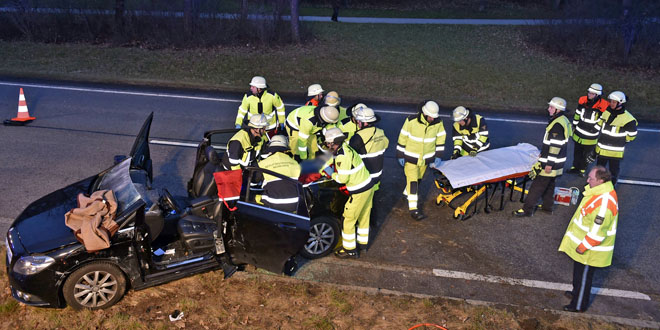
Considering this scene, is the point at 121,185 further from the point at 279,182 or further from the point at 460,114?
the point at 460,114

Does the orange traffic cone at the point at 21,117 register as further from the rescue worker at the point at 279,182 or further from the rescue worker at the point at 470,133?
the rescue worker at the point at 470,133

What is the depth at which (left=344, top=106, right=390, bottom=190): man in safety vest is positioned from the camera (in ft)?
25.2

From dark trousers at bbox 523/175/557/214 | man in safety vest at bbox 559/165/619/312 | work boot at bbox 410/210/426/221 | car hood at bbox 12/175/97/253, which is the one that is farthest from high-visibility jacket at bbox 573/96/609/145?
car hood at bbox 12/175/97/253

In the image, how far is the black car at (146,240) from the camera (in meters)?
5.71

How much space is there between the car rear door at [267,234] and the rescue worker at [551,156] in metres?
4.09

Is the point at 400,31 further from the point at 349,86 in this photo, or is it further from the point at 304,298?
the point at 304,298

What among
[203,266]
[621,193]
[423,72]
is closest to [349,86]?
[423,72]

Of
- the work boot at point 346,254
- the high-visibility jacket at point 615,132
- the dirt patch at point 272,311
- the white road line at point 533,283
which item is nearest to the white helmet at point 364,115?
the work boot at point 346,254

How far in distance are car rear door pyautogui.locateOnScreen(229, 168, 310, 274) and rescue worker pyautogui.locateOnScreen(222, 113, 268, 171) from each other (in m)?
1.03

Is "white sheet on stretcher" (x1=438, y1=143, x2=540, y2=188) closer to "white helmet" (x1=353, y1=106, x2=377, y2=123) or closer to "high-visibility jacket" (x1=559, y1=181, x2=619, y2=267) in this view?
"white helmet" (x1=353, y1=106, x2=377, y2=123)

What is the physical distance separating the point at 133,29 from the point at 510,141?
14688 millimetres

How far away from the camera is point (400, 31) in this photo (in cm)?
2366

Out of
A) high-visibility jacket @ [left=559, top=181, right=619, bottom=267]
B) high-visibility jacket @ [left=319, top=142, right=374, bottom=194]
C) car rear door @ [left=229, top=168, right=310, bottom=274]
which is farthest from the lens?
high-visibility jacket @ [left=319, top=142, right=374, bottom=194]

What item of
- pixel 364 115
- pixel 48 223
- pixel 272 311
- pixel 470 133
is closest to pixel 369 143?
pixel 364 115
